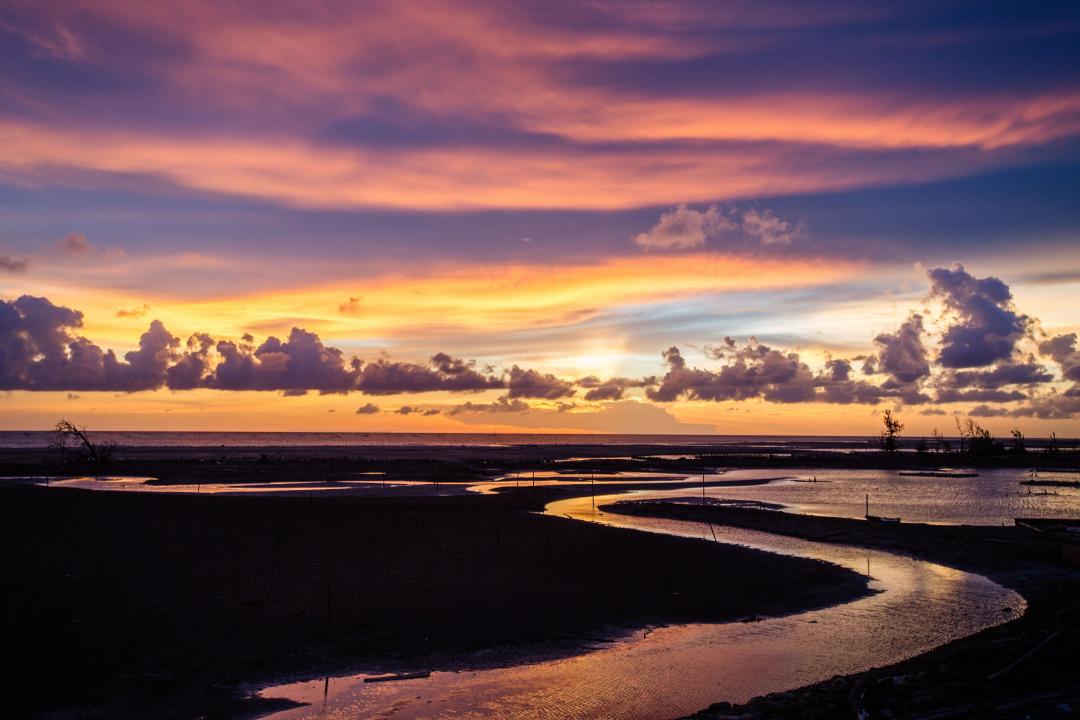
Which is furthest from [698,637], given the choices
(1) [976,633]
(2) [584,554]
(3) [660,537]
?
(3) [660,537]

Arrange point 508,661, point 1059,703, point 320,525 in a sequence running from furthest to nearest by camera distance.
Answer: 1. point 320,525
2. point 508,661
3. point 1059,703

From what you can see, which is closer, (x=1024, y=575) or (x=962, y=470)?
(x=1024, y=575)

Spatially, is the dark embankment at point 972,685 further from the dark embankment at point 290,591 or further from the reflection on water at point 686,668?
the dark embankment at point 290,591

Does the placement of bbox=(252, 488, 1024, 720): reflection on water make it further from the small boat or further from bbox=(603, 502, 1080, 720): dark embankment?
bbox=(603, 502, 1080, 720): dark embankment

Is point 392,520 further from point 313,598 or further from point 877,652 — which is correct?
point 877,652

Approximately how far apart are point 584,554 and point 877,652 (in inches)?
492

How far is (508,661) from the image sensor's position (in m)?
17.7

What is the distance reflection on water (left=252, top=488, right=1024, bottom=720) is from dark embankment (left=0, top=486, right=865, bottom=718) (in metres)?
1.38

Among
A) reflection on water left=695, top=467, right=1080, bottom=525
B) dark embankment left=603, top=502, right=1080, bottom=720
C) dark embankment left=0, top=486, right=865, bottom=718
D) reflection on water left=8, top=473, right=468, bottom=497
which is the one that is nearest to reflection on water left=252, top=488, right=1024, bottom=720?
dark embankment left=603, top=502, right=1080, bottom=720

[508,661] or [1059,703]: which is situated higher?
[1059,703]

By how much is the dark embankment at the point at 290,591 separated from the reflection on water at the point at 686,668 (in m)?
1.38

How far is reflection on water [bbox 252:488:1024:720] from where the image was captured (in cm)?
1490

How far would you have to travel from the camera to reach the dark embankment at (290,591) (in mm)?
15961

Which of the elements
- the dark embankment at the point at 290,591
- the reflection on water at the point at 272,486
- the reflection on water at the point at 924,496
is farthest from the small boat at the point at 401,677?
the reflection on water at the point at 272,486
